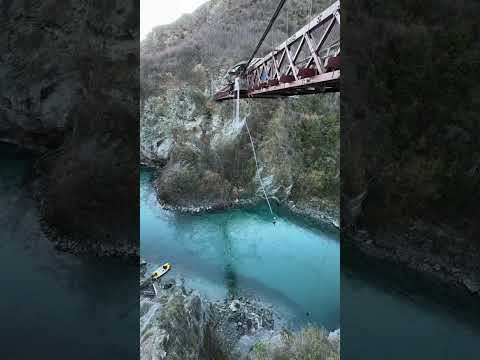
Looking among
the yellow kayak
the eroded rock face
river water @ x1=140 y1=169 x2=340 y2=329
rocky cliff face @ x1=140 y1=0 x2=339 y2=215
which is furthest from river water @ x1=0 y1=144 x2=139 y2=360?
rocky cliff face @ x1=140 y1=0 x2=339 y2=215

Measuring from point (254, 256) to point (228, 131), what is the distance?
18.1 feet

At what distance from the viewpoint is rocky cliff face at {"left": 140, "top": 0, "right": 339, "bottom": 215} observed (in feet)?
37.4

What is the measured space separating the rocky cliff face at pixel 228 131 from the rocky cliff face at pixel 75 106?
9816 millimetres

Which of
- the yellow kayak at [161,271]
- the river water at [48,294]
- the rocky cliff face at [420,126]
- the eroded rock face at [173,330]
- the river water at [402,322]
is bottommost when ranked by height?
the yellow kayak at [161,271]

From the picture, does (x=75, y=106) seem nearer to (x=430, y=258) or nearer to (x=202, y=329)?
(x=430, y=258)

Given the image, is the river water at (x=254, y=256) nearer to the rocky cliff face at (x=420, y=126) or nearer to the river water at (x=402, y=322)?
the river water at (x=402, y=322)

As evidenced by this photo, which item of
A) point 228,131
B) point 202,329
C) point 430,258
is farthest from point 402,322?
point 228,131

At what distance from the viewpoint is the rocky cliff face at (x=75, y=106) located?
1229 millimetres

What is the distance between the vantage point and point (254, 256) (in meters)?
9.06

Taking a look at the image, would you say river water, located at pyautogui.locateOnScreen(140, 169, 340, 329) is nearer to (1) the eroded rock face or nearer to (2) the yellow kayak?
(2) the yellow kayak

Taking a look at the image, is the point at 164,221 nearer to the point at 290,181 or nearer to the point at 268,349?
the point at 290,181

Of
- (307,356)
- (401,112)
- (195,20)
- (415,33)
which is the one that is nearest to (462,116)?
(401,112)

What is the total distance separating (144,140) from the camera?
13273 mm

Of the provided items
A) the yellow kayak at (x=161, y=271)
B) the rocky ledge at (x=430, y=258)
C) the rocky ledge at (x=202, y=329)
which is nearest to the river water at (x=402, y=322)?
the rocky ledge at (x=430, y=258)
